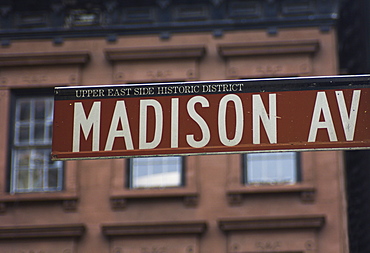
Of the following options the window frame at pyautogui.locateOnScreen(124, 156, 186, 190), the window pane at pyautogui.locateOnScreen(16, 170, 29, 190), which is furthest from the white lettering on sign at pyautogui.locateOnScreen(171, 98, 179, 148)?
the window pane at pyautogui.locateOnScreen(16, 170, 29, 190)

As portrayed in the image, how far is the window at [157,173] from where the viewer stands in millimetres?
13344

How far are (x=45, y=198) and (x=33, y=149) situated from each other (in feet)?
3.51

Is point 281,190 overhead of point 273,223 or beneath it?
overhead

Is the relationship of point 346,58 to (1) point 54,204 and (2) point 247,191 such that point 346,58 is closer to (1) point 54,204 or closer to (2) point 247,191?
(2) point 247,191

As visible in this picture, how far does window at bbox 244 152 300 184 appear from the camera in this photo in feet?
43.2

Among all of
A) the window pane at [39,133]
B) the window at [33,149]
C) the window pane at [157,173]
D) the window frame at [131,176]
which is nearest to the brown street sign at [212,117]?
the window frame at [131,176]

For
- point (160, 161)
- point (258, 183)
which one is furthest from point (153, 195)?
point (258, 183)

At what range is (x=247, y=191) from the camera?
1293 centimetres

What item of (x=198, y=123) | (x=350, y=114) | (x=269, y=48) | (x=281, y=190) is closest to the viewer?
(x=350, y=114)

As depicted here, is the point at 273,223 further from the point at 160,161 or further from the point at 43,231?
the point at 43,231

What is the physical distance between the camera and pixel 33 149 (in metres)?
13.8

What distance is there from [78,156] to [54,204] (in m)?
9.09

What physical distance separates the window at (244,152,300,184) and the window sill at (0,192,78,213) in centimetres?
311

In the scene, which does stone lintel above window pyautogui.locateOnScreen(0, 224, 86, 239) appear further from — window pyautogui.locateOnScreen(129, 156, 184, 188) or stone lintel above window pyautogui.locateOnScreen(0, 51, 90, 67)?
stone lintel above window pyautogui.locateOnScreen(0, 51, 90, 67)
